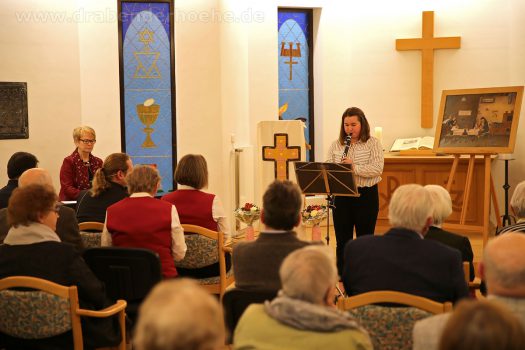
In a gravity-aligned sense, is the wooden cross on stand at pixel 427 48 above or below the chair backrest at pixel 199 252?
above

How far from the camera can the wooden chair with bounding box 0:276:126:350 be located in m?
3.16

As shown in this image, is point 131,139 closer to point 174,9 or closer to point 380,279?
point 174,9

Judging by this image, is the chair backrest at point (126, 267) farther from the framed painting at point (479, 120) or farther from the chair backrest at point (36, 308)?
the framed painting at point (479, 120)

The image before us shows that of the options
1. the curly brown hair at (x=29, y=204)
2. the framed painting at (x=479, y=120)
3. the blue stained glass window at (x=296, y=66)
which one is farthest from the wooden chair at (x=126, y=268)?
the blue stained glass window at (x=296, y=66)

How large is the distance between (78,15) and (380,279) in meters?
6.20

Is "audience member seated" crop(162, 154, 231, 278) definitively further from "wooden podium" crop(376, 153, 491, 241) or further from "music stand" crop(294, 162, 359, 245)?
"wooden podium" crop(376, 153, 491, 241)

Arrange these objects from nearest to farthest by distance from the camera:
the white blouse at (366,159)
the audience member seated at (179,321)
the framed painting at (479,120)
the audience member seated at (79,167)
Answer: the audience member seated at (179,321)
the white blouse at (366,159)
the audience member seated at (79,167)
the framed painting at (479,120)

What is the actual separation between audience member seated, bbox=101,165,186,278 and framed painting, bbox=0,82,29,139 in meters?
4.11

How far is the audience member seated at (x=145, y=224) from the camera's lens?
13.5ft

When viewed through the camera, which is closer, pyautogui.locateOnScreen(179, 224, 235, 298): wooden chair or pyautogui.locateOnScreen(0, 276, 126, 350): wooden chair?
pyautogui.locateOnScreen(0, 276, 126, 350): wooden chair

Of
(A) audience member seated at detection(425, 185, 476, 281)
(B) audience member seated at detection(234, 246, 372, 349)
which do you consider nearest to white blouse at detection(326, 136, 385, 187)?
(A) audience member seated at detection(425, 185, 476, 281)

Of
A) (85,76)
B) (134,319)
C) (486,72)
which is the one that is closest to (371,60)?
(486,72)

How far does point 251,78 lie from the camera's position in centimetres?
859

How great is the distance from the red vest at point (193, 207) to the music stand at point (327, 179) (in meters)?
0.84
